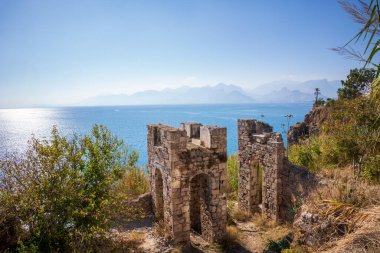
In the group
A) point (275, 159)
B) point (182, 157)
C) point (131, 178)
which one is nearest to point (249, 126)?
point (275, 159)

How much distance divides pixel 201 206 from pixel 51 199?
675 centimetres

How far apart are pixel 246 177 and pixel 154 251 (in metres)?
6.68

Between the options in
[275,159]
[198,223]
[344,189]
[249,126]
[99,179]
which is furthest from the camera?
[249,126]

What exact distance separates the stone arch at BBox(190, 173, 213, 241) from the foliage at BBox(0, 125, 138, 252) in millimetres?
4403

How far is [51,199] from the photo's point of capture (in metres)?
8.84

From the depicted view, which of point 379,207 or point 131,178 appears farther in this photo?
point 131,178

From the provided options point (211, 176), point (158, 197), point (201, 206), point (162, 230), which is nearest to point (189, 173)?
point (211, 176)

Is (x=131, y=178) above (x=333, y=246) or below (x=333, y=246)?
below

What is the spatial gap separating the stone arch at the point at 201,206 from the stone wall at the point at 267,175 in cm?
312

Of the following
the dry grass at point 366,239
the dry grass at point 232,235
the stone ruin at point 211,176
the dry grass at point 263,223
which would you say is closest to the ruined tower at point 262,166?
the stone ruin at point 211,176

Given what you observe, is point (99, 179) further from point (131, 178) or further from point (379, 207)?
point (379, 207)

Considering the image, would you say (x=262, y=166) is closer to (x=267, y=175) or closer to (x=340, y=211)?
(x=267, y=175)

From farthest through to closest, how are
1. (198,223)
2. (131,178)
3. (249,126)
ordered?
(131,178) → (249,126) → (198,223)

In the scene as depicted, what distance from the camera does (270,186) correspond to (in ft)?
43.8
